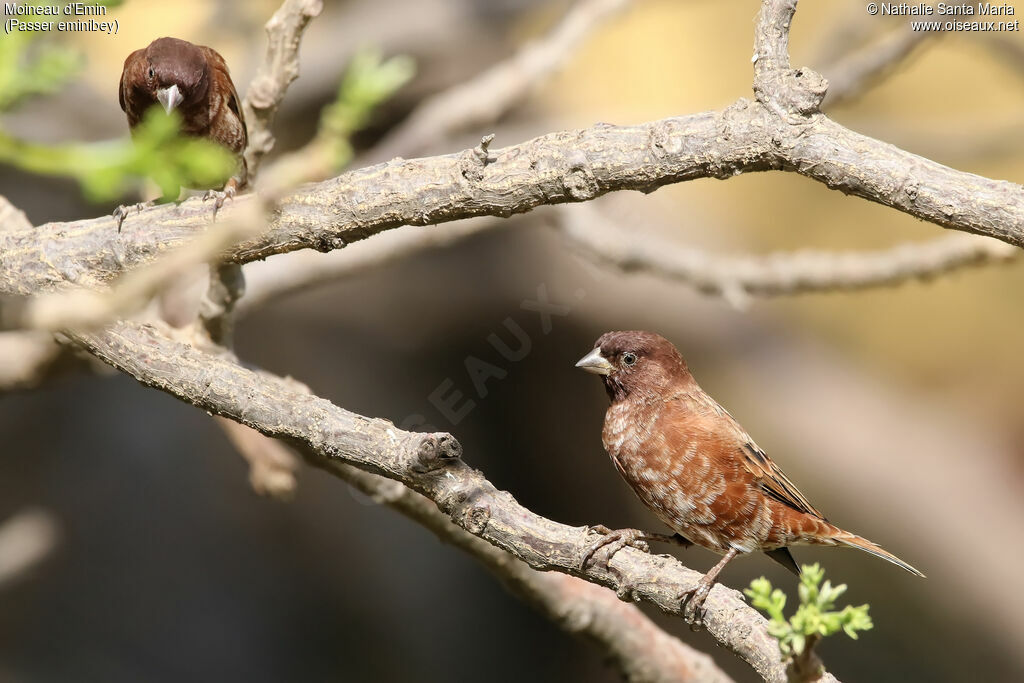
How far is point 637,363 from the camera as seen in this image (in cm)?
304

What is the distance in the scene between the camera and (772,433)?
6.86m

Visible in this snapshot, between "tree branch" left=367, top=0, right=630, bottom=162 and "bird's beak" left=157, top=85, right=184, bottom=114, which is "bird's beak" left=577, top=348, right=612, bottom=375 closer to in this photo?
"bird's beak" left=157, top=85, right=184, bottom=114

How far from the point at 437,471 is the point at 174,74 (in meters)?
1.49

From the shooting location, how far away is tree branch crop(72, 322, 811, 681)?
7.91ft

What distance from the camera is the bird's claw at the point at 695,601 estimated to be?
2436 millimetres

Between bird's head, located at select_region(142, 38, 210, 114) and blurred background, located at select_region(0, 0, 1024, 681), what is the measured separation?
3141mm

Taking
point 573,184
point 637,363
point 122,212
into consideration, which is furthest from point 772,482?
point 122,212

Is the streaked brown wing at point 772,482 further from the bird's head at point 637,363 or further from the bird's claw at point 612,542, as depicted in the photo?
the bird's claw at point 612,542

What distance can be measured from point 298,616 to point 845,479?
3.89 meters

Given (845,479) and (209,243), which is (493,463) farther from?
(209,243)

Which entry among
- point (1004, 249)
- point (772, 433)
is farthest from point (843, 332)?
point (1004, 249)

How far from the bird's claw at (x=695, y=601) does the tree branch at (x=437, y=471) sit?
0.02m

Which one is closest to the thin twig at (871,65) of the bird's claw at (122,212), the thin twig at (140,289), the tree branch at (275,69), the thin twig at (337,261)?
the thin twig at (337,261)

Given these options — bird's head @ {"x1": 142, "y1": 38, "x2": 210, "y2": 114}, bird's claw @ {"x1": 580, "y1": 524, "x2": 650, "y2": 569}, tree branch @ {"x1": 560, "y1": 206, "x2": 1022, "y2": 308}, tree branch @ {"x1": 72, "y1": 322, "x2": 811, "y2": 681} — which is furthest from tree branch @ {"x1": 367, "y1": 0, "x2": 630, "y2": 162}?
bird's claw @ {"x1": 580, "y1": 524, "x2": 650, "y2": 569}
